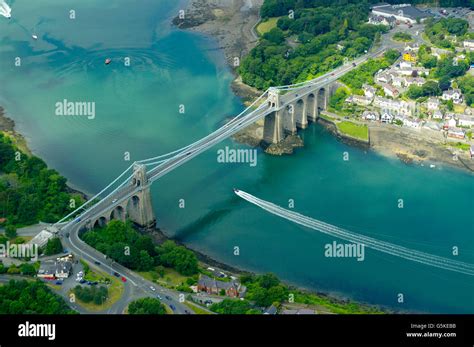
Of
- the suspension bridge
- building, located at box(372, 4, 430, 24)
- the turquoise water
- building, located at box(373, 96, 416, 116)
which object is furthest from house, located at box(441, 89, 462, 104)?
Answer: building, located at box(372, 4, 430, 24)

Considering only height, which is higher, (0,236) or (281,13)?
(281,13)

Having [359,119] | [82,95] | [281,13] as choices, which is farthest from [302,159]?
[281,13]

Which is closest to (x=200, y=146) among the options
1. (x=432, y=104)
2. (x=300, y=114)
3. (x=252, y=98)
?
(x=300, y=114)

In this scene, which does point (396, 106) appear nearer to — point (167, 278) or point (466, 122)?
point (466, 122)

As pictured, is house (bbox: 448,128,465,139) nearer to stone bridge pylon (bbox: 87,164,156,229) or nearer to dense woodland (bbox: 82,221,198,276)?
stone bridge pylon (bbox: 87,164,156,229)

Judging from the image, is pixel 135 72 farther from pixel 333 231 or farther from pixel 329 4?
pixel 333 231
